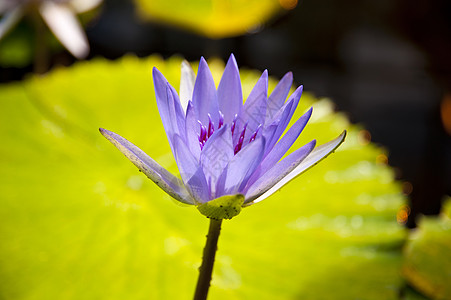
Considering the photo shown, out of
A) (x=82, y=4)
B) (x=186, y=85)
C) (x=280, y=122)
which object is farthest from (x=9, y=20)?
(x=280, y=122)

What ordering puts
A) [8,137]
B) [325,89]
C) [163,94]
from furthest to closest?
[325,89], [8,137], [163,94]

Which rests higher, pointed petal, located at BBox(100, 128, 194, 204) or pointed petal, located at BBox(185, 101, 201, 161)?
pointed petal, located at BBox(185, 101, 201, 161)

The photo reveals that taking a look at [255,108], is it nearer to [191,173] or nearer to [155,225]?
[191,173]

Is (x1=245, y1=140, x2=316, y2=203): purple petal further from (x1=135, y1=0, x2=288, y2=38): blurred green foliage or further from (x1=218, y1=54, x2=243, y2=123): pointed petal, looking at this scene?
(x1=135, y1=0, x2=288, y2=38): blurred green foliage

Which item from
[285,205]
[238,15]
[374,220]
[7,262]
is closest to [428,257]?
[374,220]

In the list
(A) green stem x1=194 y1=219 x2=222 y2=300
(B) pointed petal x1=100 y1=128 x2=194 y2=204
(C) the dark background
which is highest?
(C) the dark background

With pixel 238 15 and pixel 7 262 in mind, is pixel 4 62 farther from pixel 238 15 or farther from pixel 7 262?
pixel 7 262

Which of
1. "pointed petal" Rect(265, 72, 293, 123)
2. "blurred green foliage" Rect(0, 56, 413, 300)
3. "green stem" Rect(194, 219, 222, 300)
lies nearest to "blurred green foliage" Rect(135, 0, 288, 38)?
"blurred green foliage" Rect(0, 56, 413, 300)
